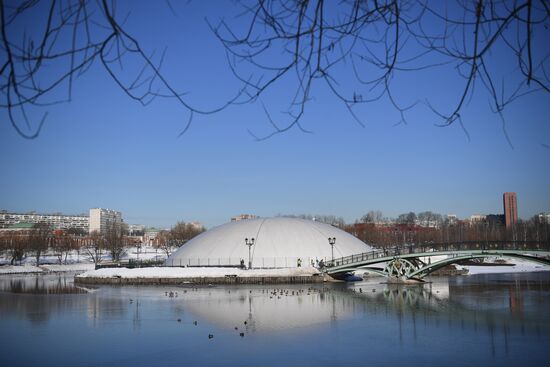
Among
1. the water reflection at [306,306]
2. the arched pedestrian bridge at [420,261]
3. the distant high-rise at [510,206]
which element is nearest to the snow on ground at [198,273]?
the arched pedestrian bridge at [420,261]

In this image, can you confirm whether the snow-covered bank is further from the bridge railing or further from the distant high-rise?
the distant high-rise

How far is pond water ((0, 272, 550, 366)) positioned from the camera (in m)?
15.3

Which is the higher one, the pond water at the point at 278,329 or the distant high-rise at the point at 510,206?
the distant high-rise at the point at 510,206

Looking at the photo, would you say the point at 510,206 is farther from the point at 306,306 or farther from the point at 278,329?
the point at 278,329

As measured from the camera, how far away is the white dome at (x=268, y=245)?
53.0m

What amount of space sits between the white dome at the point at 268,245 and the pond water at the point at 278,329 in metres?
18.9

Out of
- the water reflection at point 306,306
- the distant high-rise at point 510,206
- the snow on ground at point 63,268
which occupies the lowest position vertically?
the snow on ground at point 63,268

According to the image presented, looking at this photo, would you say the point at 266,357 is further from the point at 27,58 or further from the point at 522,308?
the point at 522,308

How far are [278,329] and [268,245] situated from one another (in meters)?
34.2

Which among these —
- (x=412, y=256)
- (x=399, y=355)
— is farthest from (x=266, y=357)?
(x=412, y=256)

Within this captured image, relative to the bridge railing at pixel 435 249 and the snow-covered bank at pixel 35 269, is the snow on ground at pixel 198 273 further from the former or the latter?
the snow-covered bank at pixel 35 269

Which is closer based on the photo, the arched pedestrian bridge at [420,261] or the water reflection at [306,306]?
the water reflection at [306,306]

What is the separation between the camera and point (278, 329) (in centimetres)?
2022

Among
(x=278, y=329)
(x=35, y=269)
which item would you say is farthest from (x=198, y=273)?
(x=35, y=269)
